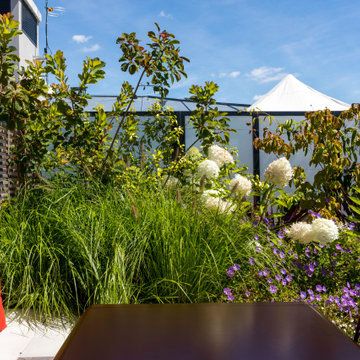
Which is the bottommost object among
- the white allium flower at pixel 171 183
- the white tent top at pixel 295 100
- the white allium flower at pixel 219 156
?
the white allium flower at pixel 171 183

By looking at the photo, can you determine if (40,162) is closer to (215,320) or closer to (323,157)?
(323,157)

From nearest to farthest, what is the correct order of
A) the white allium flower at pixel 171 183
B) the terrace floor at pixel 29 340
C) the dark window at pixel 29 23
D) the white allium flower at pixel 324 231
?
the terrace floor at pixel 29 340
the white allium flower at pixel 324 231
the white allium flower at pixel 171 183
the dark window at pixel 29 23

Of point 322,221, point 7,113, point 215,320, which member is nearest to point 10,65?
point 7,113

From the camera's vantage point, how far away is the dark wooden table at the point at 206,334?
2.50 feet

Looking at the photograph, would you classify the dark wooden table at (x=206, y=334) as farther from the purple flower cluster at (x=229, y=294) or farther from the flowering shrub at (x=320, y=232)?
the flowering shrub at (x=320, y=232)

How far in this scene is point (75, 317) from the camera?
243 centimetres

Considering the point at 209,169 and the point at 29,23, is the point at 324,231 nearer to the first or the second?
the point at 209,169

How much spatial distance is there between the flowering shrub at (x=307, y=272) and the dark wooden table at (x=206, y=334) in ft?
4.79

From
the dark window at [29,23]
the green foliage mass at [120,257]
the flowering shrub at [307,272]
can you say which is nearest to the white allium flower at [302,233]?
the flowering shrub at [307,272]

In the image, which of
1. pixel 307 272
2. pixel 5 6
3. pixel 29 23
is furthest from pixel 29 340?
pixel 29 23

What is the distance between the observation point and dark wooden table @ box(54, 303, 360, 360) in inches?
30.0

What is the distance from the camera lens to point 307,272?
2859mm

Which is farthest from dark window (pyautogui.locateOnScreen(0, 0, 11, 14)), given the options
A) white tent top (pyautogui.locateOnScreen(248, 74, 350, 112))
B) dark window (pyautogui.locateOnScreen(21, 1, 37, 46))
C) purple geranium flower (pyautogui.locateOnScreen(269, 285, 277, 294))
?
purple geranium flower (pyautogui.locateOnScreen(269, 285, 277, 294))

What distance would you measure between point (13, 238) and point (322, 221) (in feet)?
7.21
